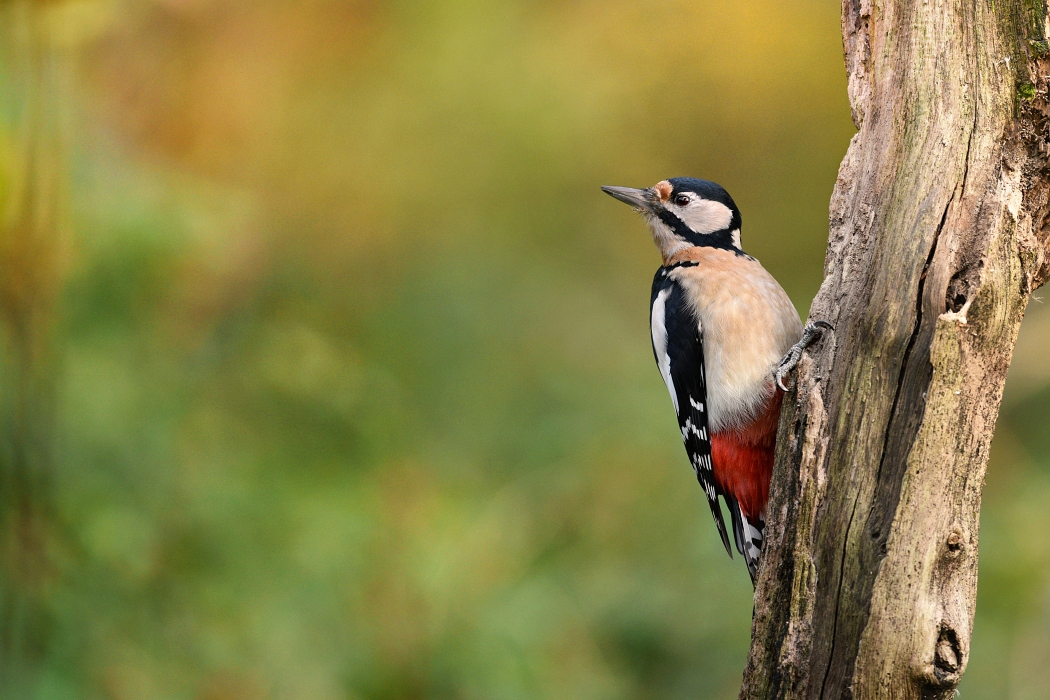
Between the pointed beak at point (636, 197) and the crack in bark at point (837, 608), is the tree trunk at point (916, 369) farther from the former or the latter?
the pointed beak at point (636, 197)

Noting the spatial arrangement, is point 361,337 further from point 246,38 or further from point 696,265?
point 696,265

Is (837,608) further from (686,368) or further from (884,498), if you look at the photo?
(686,368)

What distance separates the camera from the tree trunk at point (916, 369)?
1.97 metres

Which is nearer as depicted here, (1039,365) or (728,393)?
(728,393)

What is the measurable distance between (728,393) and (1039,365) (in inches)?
110

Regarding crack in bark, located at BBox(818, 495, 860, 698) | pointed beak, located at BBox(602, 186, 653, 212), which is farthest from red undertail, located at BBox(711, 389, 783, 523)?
pointed beak, located at BBox(602, 186, 653, 212)

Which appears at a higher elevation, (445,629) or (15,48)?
(15,48)

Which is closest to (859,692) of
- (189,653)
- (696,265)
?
(696,265)

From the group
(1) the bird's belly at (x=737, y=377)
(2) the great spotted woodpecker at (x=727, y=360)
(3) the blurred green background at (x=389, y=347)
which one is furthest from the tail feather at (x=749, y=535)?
(3) the blurred green background at (x=389, y=347)

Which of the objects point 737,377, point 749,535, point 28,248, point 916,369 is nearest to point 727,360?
point 737,377

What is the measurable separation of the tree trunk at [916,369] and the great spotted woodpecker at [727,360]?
50 centimetres

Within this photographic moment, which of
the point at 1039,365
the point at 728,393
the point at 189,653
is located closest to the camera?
the point at 728,393

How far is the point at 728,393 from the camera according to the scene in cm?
290

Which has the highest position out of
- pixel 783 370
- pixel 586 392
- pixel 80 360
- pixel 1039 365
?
pixel 783 370
